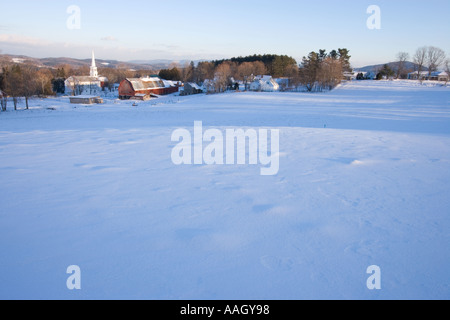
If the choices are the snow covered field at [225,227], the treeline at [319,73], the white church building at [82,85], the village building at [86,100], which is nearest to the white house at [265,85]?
the treeline at [319,73]

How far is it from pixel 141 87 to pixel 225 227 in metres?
56.4

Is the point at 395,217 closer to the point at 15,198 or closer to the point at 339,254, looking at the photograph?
the point at 339,254

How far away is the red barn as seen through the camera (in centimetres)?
5334

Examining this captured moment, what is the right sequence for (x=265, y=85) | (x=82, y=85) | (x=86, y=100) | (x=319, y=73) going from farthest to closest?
1. (x=82, y=85)
2. (x=265, y=85)
3. (x=319, y=73)
4. (x=86, y=100)

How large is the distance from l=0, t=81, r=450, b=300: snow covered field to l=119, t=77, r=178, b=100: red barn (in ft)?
157

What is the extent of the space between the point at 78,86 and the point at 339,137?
227 ft

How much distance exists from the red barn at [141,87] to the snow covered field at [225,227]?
47871 millimetres

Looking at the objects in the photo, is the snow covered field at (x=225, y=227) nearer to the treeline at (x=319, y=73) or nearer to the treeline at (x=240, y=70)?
the treeline at (x=319, y=73)

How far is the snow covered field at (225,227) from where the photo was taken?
347cm

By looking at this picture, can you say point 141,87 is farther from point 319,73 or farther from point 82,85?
point 319,73

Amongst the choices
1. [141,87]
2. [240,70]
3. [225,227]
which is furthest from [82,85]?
[225,227]

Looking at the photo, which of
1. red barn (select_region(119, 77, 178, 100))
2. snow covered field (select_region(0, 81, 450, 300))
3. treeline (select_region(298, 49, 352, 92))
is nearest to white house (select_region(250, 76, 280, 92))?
treeline (select_region(298, 49, 352, 92))

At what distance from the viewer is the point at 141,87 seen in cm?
5609
